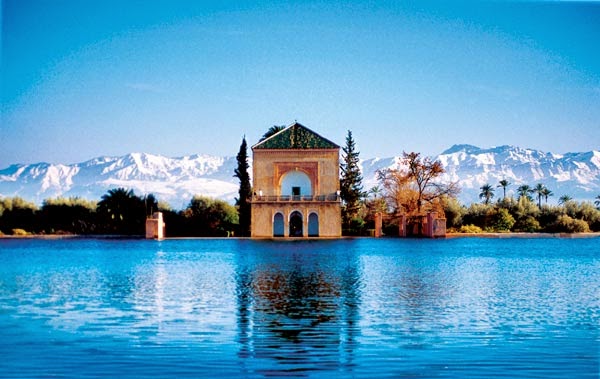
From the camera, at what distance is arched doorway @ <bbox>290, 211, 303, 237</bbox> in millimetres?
19562

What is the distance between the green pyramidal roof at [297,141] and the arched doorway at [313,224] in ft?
5.60

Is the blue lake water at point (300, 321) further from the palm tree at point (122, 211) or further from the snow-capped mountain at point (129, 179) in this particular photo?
the palm tree at point (122, 211)

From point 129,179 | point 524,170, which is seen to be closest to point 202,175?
point 129,179

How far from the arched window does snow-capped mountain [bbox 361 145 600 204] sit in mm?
1914

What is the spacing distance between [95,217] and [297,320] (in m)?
15.1

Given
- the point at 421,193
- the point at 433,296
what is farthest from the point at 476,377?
the point at 421,193

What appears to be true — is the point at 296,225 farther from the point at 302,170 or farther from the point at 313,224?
the point at 302,170

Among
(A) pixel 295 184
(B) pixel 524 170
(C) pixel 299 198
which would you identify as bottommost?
(C) pixel 299 198

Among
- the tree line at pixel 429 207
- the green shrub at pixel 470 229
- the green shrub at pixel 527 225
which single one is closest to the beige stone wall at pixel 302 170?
the tree line at pixel 429 207

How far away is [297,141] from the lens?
62.4 ft

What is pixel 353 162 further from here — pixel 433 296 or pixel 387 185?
pixel 433 296

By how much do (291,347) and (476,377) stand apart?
105cm

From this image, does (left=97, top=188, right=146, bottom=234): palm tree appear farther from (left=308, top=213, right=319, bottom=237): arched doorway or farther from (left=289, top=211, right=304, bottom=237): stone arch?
A: (left=308, top=213, right=319, bottom=237): arched doorway

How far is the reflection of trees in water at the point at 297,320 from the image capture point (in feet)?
12.5
